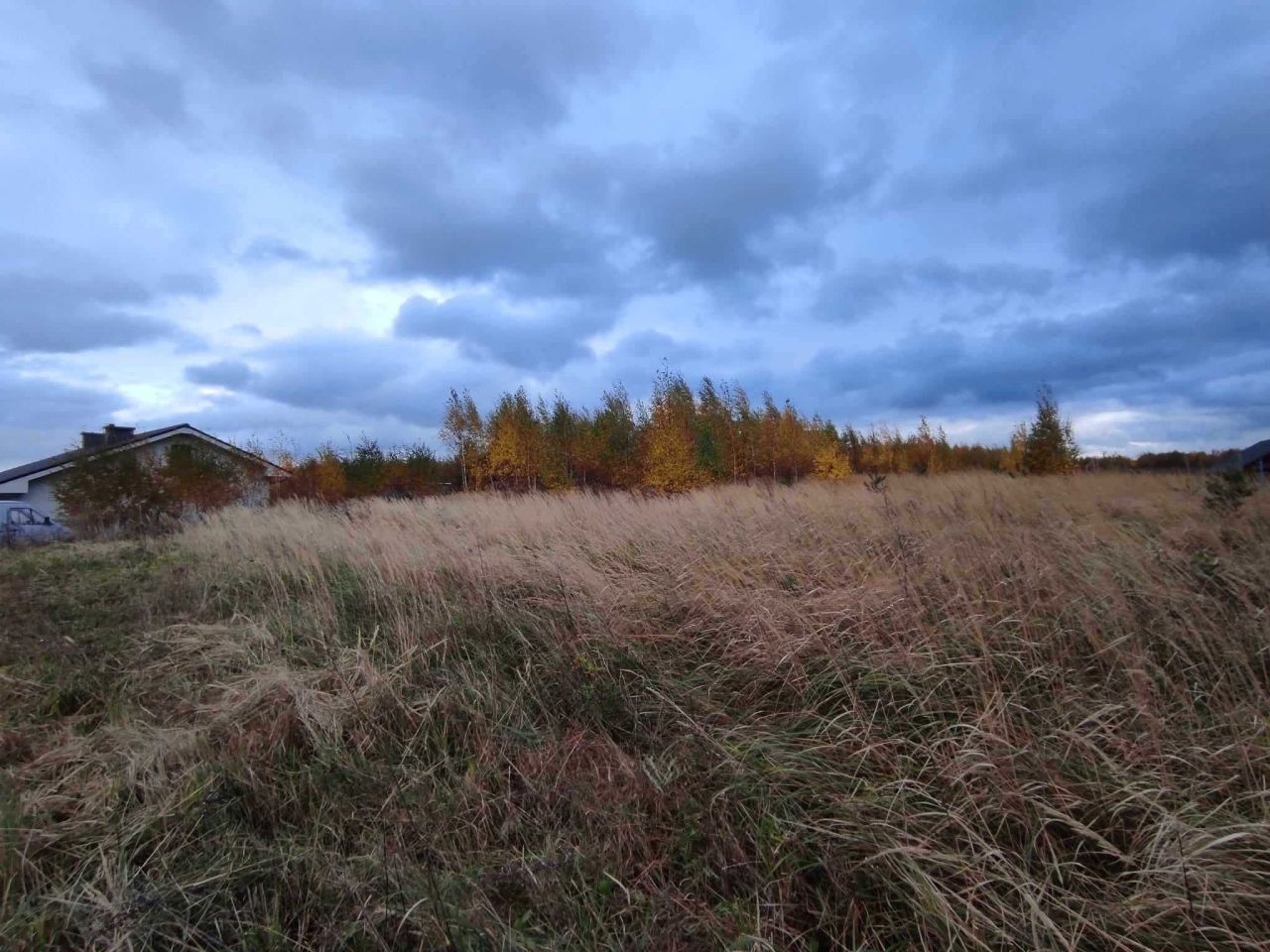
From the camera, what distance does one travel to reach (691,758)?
2.68 m

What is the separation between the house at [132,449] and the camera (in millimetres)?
23688

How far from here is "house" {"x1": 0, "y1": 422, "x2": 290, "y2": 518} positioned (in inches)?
933

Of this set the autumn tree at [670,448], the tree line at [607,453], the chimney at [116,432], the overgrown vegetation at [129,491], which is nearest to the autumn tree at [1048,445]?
the tree line at [607,453]

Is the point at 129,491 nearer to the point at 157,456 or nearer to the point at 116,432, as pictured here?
the point at 157,456

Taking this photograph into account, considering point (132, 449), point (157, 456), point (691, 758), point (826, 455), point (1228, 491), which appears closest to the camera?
point (691, 758)

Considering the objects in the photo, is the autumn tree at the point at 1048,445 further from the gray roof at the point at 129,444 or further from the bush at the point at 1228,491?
the gray roof at the point at 129,444

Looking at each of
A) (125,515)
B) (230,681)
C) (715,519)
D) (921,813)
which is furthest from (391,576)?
(125,515)

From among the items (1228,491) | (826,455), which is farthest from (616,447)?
(1228,491)

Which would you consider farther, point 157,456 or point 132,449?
point 157,456

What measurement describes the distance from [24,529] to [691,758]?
21.9m

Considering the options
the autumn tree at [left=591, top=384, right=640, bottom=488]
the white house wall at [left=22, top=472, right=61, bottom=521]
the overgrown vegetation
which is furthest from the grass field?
the white house wall at [left=22, top=472, right=61, bottom=521]

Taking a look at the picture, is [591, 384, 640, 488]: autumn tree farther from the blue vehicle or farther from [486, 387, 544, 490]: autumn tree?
the blue vehicle

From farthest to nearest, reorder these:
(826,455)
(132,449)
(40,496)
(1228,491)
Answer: (826,455), (40,496), (132,449), (1228,491)

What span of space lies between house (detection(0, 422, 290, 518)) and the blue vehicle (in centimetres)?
294
